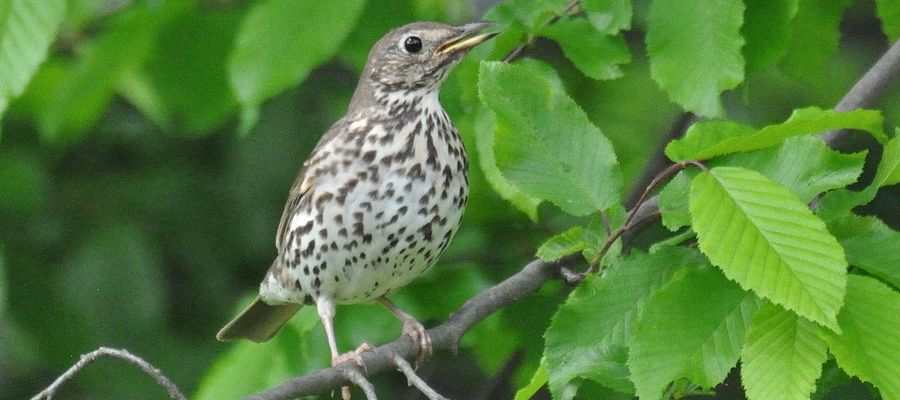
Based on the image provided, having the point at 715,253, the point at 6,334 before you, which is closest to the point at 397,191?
the point at 715,253

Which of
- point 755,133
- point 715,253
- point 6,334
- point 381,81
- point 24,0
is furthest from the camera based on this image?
point 6,334

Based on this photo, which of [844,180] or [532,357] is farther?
[532,357]

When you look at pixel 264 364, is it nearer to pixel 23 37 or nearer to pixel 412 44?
pixel 412 44

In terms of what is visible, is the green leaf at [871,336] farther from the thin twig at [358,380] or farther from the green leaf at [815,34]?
the green leaf at [815,34]

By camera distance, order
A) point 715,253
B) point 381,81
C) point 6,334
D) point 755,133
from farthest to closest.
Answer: point 6,334 → point 381,81 → point 755,133 → point 715,253

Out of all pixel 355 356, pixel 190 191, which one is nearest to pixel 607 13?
pixel 355 356

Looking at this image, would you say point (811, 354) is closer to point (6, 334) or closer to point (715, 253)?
point (715, 253)

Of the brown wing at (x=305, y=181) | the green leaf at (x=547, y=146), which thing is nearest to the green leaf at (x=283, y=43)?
the brown wing at (x=305, y=181)

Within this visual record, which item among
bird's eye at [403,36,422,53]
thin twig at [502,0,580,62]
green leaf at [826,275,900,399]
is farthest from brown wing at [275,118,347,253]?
green leaf at [826,275,900,399]
